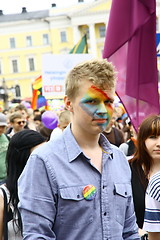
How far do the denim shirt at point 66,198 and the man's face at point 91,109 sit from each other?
0.30 feet

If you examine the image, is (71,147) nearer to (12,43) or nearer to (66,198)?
(66,198)

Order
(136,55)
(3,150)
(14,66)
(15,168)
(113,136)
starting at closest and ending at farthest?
(15,168) → (136,55) → (3,150) → (113,136) → (14,66)

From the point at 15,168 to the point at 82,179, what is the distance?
96cm

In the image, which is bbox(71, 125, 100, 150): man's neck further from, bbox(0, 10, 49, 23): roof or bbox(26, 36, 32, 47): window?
bbox(0, 10, 49, 23): roof

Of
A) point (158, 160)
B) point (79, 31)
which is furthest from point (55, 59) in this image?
point (79, 31)

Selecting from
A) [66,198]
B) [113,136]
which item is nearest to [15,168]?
[66,198]

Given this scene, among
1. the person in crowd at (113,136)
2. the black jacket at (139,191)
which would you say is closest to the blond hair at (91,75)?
the black jacket at (139,191)

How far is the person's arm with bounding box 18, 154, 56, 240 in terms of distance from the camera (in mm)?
1862

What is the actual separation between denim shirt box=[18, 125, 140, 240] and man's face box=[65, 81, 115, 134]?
9 cm

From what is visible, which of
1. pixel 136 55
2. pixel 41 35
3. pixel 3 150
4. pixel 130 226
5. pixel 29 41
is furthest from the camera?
pixel 29 41

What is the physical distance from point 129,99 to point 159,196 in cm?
167

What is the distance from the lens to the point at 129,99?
3.84 metres

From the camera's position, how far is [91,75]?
198cm

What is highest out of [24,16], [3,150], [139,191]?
[24,16]
